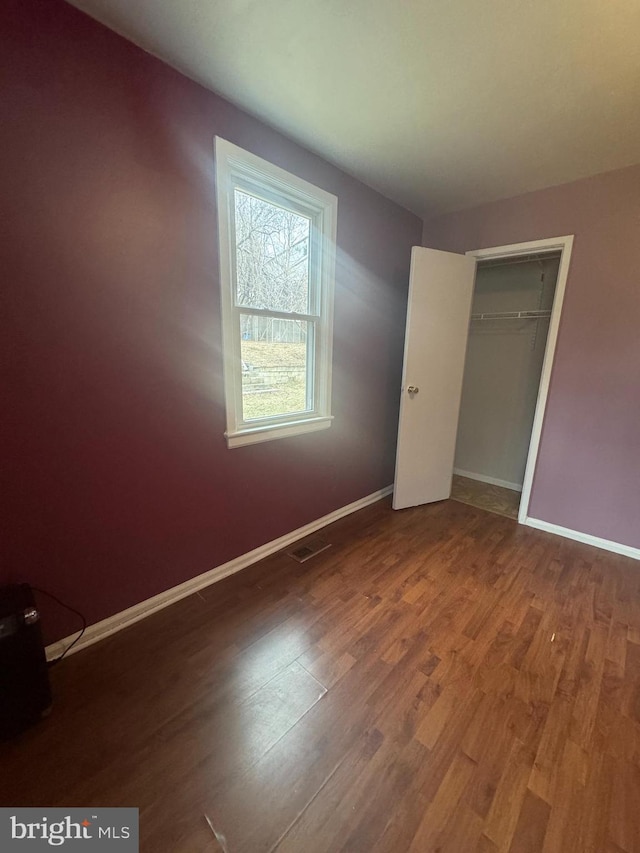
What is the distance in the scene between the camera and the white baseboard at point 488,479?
337 cm

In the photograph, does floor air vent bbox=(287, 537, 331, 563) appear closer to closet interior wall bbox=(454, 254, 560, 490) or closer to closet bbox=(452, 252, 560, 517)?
closet bbox=(452, 252, 560, 517)

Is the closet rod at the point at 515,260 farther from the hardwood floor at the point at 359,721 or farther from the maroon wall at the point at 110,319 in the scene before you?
the hardwood floor at the point at 359,721

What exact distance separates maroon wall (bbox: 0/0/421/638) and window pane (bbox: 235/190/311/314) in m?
0.22

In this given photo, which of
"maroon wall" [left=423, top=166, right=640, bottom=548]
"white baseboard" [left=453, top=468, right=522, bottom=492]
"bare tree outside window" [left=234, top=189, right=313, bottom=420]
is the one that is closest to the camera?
"bare tree outside window" [left=234, top=189, right=313, bottom=420]

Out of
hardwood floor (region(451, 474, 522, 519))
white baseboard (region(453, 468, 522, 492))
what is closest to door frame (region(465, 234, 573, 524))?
hardwood floor (region(451, 474, 522, 519))

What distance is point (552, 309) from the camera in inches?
97.2

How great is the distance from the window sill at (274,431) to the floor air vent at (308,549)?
2.53 feet

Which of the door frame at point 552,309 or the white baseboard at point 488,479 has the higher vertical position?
the door frame at point 552,309

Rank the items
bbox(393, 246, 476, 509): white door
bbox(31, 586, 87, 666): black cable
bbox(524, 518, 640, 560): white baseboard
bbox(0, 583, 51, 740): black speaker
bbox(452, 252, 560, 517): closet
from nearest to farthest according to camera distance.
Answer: bbox(0, 583, 51, 740): black speaker, bbox(31, 586, 87, 666): black cable, bbox(524, 518, 640, 560): white baseboard, bbox(393, 246, 476, 509): white door, bbox(452, 252, 560, 517): closet

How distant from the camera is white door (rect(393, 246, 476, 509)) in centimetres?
247

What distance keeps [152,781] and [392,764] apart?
2.44ft

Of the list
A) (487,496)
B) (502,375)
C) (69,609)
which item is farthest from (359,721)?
(502,375)

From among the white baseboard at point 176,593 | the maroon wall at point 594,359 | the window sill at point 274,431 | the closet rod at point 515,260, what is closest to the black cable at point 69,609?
the white baseboard at point 176,593

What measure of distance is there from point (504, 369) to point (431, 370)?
1.22m
